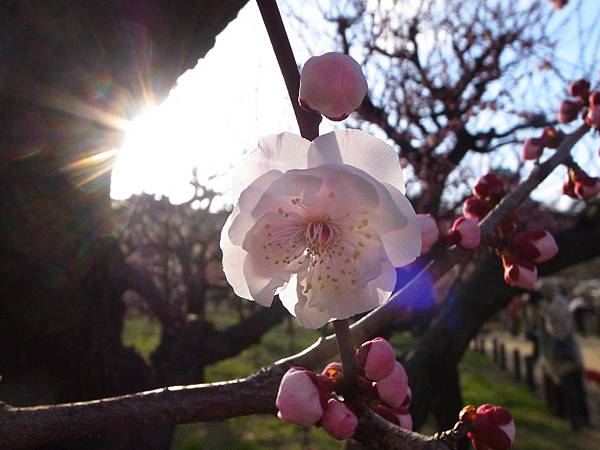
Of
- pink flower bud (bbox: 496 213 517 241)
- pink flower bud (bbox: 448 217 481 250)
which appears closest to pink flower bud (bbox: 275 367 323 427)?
pink flower bud (bbox: 448 217 481 250)

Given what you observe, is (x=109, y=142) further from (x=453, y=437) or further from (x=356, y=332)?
Answer: (x=453, y=437)

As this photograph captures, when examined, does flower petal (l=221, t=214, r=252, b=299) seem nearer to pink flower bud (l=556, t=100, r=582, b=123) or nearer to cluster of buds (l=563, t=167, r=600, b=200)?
cluster of buds (l=563, t=167, r=600, b=200)

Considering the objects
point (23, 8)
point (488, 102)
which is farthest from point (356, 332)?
point (488, 102)

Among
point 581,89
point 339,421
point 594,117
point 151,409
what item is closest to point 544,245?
point 594,117

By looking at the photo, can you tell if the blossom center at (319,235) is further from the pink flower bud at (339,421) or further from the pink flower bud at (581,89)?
the pink flower bud at (581,89)

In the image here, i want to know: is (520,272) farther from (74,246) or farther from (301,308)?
(74,246)

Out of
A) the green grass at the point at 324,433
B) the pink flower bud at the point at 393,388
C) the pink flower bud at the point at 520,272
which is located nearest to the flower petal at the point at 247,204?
the pink flower bud at the point at 393,388
